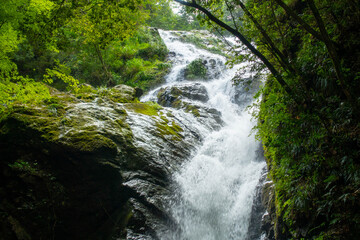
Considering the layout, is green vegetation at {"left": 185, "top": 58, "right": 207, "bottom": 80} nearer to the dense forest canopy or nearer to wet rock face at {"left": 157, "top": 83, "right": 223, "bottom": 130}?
wet rock face at {"left": 157, "top": 83, "right": 223, "bottom": 130}

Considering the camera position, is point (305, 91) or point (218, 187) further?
point (218, 187)

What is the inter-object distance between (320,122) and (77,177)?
5.39 m

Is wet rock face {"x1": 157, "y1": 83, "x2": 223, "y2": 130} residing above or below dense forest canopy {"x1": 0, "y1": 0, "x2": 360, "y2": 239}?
above

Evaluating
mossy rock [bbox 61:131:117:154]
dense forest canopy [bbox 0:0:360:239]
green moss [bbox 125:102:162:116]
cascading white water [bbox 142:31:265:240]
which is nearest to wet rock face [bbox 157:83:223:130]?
cascading white water [bbox 142:31:265:240]

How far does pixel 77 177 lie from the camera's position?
208 inches

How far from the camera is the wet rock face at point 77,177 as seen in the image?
486 cm

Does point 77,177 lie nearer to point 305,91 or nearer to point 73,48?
point 305,91

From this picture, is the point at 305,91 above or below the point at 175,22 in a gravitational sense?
below

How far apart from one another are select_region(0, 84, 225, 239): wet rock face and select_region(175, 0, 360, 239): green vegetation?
351cm

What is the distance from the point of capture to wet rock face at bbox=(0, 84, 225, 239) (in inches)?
191

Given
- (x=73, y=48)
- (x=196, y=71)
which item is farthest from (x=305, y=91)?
(x=73, y=48)

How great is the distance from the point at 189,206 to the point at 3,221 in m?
4.57

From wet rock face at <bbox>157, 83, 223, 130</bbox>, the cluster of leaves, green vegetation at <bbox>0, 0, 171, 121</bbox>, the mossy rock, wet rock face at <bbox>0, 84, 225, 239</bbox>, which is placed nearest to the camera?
green vegetation at <bbox>0, 0, 171, 121</bbox>

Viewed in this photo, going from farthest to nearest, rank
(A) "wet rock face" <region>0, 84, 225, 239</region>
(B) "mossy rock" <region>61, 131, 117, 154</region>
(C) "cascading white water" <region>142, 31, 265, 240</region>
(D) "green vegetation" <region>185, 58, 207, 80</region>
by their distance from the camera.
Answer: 1. (D) "green vegetation" <region>185, 58, 207, 80</region>
2. (C) "cascading white water" <region>142, 31, 265, 240</region>
3. (B) "mossy rock" <region>61, 131, 117, 154</region>
4. (A) "wet rock face" <region>0, 84, 225, 239</region>
